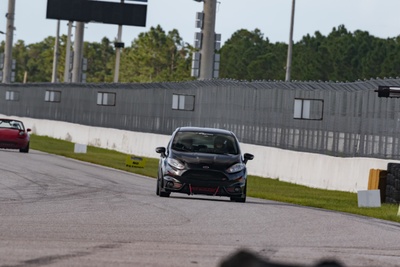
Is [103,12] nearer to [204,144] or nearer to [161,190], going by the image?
[204,144]

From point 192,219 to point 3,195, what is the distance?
206 inches

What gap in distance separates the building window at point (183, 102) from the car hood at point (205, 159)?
976 inches

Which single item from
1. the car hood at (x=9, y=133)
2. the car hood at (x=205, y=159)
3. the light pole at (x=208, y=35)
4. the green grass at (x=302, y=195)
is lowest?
the green grass at (x=302, y=195)

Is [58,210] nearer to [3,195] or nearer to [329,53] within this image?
[3,195]

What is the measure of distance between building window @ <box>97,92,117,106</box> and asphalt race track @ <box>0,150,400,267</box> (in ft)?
114

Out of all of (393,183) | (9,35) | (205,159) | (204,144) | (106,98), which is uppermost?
(9,35)

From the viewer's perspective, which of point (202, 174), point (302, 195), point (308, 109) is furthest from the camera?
point (308, 109)

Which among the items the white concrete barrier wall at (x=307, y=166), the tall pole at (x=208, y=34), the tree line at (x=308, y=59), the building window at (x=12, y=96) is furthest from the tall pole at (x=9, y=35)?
the tree line at (x=308, y=59)

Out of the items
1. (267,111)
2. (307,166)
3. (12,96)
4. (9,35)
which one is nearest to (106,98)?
(9,35)

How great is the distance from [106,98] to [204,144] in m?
37.7

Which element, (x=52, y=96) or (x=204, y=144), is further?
(x=52, y=96)

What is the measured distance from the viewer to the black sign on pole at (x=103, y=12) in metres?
78.9

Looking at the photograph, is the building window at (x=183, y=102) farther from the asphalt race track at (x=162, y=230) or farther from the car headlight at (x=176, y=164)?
the car headlight at (x=176, y=164)

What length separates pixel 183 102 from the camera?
5234cm
